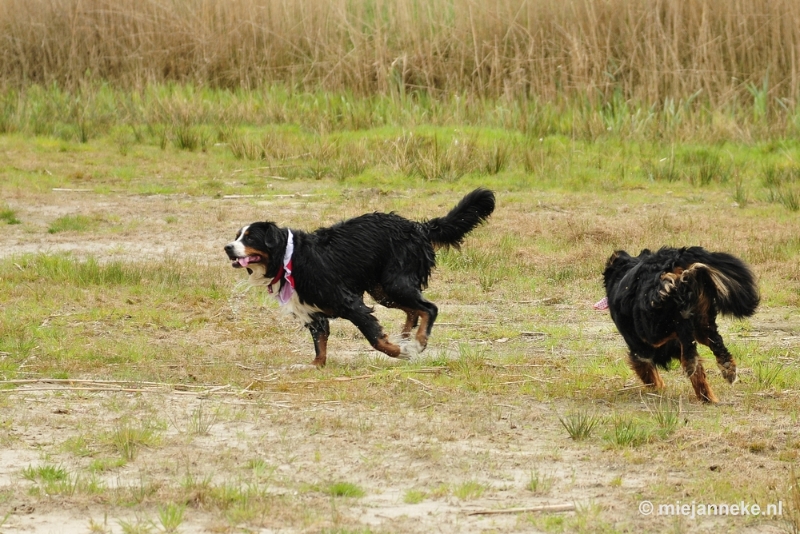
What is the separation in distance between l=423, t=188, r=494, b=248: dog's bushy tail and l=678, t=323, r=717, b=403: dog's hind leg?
2.46 metres

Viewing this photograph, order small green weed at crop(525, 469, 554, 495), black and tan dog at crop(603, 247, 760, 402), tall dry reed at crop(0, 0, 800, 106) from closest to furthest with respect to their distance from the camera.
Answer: small green weed at crop(525, 469, 554, 495) → black and tan dog at crop(603, 247, 760, 402) → tall dry reed at crop(0, 0, 800, 106)

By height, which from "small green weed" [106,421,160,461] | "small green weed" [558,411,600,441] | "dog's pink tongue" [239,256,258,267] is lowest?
"small green weed" [558,411,600,441]

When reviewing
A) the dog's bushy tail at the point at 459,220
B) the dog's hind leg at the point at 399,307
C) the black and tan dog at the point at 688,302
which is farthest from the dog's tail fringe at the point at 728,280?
the dog's hind leg at the point at 399,307

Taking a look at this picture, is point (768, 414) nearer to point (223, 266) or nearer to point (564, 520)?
point (564, 520)

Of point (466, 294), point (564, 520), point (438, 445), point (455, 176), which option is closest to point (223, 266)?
point (466, 294)

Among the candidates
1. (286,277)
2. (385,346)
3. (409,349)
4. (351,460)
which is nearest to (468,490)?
(351,460)

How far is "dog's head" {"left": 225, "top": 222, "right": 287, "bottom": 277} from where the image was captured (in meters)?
7.65

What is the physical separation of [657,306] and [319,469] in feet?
6.72

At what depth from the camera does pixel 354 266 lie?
26.2ft

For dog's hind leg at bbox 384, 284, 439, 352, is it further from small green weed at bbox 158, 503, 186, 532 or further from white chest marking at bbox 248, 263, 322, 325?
small green weed at bbox 158, 503, 186, 532

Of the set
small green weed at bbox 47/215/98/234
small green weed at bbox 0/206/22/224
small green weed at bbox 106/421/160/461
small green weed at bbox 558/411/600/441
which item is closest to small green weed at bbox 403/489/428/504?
small green weed at bbox 558/411/600/441

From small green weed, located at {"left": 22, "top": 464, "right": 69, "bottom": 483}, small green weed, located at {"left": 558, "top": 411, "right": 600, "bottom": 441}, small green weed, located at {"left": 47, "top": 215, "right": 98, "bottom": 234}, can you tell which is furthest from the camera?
small green weed, located at {"left": 47, "top": 215, "right": 98, "bottom": 234}

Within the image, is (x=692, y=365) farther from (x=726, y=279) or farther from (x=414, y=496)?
(x=414, y=496)

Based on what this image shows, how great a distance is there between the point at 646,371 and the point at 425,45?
11345 millimetres
